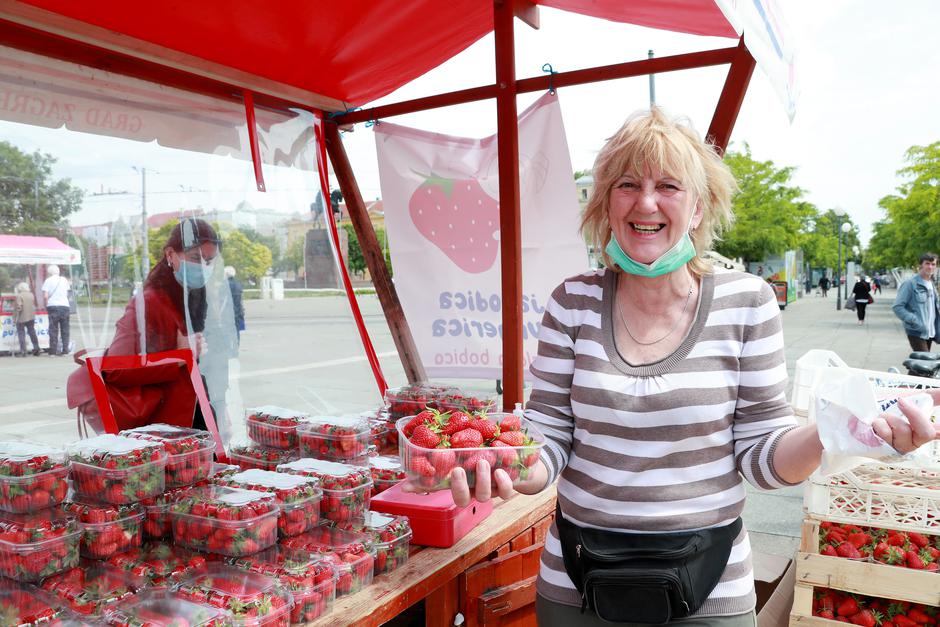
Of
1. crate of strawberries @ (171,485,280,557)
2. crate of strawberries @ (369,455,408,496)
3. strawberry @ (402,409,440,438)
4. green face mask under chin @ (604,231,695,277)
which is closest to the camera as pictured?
green face mask under chin @ (604,231,695,277)

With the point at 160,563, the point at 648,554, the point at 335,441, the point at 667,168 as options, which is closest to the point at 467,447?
the point at 648,554

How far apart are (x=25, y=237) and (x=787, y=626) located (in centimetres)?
351

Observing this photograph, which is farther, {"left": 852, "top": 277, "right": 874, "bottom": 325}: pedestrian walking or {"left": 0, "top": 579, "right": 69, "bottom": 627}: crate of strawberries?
{"left": 852, "top": 277, "right": 874, "bottom": 325}: pedestrian walking

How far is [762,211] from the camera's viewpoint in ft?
99.9

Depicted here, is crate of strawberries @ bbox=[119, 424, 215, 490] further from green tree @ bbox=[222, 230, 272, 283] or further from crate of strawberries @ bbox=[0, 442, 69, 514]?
green tree @ bbox=[222, 230, 272, 283]

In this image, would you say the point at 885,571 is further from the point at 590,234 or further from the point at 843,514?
the point at 590,234

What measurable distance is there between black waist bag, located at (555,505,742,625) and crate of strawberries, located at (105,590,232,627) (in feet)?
2.74

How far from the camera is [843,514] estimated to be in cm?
260

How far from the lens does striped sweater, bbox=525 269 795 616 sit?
1.48 m

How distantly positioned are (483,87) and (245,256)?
4.76 ft

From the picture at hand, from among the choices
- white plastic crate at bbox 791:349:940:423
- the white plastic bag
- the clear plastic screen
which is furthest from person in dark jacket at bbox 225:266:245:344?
the white plastic bag

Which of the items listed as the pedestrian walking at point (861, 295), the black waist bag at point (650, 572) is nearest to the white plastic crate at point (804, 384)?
the black waist bag at point (650, 572)

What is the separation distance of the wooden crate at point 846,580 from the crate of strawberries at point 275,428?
206 centimetres

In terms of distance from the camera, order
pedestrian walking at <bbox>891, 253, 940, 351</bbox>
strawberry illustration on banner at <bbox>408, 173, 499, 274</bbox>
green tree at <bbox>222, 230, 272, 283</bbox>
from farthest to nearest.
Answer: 1. pedestrian walking at <bbox>891, 253, 940, 351</bbox>
2. strawberry illustration on banner at <bbox>408, 173, 499, 274</bbox>
3. green tree at <bbox>222, 230, 272, 283</bbox>
